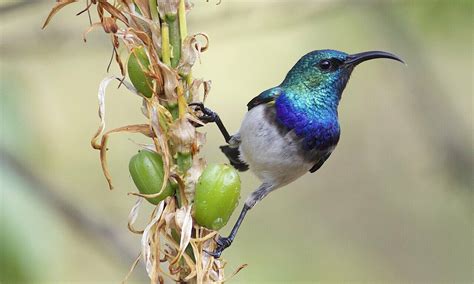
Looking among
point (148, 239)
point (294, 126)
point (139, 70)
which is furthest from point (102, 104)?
point (294, 126)

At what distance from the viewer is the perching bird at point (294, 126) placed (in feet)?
6.94

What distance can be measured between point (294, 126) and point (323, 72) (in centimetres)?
24

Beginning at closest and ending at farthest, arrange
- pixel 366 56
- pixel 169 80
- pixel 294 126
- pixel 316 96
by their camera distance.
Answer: pixel 169 80
pixel 366 56
pixel 294 126
pixel 316 96

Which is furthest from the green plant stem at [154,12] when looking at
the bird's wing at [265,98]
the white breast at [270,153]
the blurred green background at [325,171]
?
the blurred green background at [325,171]

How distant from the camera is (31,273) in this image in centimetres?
216

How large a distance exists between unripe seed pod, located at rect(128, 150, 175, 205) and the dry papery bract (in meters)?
0.01

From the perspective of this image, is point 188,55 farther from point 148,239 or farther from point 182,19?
point 148,239

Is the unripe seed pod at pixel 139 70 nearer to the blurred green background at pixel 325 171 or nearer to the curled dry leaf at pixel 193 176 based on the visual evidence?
the curled dry leaf at pixel 193 176

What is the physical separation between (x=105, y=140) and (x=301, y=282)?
149 inches

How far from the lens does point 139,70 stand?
127 centimetres

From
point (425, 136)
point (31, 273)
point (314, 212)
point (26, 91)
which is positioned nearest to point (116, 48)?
point (31, 273)

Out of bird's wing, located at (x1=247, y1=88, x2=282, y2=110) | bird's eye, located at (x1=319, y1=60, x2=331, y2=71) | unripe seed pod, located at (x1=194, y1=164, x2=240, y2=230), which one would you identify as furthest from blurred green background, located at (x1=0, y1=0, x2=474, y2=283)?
unripe seed pod, located at (x1=194, y1=164, x2=240, y2=230)

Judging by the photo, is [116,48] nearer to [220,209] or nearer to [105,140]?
[105,140]

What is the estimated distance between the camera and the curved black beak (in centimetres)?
184
